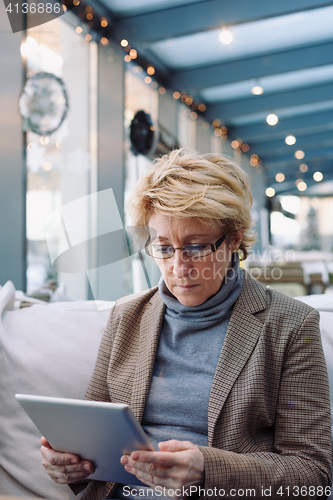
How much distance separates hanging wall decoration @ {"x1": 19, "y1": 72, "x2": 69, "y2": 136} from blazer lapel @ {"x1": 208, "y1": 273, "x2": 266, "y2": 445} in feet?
7.44

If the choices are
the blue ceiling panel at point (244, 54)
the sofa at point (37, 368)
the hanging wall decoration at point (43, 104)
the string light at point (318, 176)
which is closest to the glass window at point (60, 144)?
the hanging wall decoration at point (43, 104)

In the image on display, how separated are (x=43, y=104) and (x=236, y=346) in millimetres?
2466

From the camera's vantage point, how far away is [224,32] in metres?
4.41

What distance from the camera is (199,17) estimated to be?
4.07 metres

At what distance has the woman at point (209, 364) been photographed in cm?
92

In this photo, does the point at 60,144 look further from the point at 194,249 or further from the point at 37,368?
the point at 194,249

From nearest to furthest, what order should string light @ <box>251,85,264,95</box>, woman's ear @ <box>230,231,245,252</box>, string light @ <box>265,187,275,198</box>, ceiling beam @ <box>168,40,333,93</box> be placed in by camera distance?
woman's ear @ <box>230,231,245,252</box>, ceiling beam @ <box>168,40,333,93</box>, string light @ <box>251,85,264,95</box>, string light @ <box>265,187,275,198</box>

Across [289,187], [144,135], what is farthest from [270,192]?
[144,135]

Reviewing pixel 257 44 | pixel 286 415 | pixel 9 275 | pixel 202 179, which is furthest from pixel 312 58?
pixel 286 415

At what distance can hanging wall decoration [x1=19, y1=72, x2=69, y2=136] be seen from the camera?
2859 mm

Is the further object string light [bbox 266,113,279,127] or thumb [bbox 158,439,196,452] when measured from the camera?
string light [bbox 266,113,279,127]

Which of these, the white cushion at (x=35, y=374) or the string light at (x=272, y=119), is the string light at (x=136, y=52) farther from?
the white cushion at (x=35, y=374)

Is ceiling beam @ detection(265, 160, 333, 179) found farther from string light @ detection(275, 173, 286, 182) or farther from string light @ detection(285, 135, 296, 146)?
string light @ detection(285, 135, 296, 146)

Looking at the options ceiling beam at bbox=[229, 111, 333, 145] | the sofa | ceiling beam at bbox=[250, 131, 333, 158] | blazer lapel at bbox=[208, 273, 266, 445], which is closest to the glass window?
the sofa
